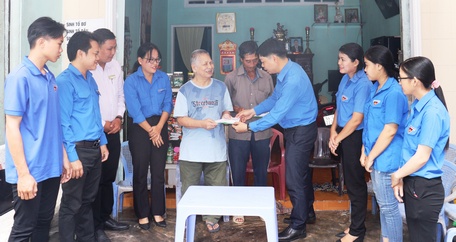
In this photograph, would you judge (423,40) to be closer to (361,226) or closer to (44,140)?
(361,226)

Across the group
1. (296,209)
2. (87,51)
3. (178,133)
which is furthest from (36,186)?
(178,133)

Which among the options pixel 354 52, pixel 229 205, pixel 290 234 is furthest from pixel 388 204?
pixel 354 52

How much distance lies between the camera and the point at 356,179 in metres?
3.08

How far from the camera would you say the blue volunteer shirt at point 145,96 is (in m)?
3.38

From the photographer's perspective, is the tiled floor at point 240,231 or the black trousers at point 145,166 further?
the black trousers at point 145,166

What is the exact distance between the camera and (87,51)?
2.67 m

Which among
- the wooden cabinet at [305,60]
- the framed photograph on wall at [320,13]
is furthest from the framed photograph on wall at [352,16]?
the wooden cabinet at [305,60]

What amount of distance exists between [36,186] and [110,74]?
1.43 metres

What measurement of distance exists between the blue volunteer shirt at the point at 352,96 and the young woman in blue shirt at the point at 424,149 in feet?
2.62

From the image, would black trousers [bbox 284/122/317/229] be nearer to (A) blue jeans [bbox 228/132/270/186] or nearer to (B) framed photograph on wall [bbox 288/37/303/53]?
(A) blue jeans [bbox 228/132/270/186]

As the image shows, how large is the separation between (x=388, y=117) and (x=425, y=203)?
0.59 m

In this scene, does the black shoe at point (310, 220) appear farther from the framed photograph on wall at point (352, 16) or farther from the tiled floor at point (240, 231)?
the framed photograph on wall at point (352, 16)

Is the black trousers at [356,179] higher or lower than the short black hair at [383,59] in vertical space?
lower

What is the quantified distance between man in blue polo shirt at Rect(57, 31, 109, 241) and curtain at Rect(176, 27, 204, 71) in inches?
275
